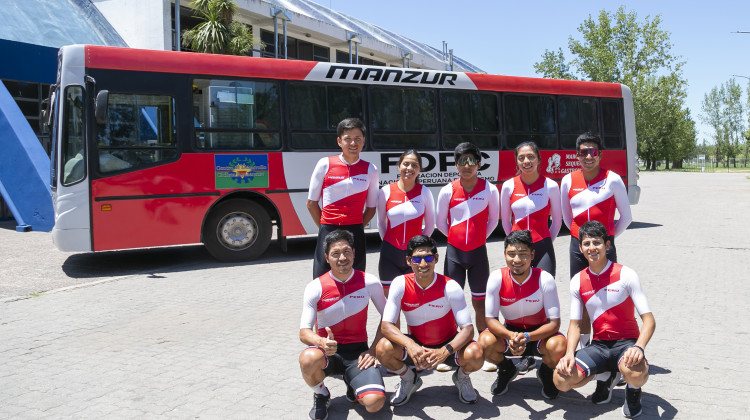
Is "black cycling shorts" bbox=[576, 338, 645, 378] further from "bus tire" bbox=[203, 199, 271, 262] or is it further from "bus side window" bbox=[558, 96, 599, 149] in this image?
"bus side window" bbox=[558, 96, 599, 149]

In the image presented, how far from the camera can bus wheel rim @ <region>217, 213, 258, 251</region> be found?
9.98 metres

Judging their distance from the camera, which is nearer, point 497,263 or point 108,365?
point 108,365

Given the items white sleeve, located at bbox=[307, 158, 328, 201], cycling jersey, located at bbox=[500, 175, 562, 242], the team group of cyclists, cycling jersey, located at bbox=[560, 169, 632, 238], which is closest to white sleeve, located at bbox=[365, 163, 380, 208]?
white sleeve, located at bbox=[307, 158, 328, 201]

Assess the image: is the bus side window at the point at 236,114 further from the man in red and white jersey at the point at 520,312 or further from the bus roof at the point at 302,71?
the man in red and white jersey at the point at 520,312

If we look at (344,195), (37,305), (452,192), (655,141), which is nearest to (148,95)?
(37,305)

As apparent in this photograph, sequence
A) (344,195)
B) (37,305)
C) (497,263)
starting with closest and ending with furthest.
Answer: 1. (344,195)
2. (37,305)
3. (497,263)

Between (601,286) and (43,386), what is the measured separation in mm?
3834

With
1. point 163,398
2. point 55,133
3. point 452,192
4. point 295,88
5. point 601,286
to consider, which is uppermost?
point 295,88

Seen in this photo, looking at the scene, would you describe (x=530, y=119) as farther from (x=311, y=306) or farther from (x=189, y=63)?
(x=311, y=306)

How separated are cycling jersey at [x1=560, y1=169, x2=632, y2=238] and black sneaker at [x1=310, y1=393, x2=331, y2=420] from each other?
239 centimetres

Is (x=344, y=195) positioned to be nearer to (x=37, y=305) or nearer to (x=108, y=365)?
(x=108, y=365)

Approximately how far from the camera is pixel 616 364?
12.9ft

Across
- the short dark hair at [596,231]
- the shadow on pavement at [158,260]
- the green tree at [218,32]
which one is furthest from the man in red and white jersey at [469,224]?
the green tree at [218,32]

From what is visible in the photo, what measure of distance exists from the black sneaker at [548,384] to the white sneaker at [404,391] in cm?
79
